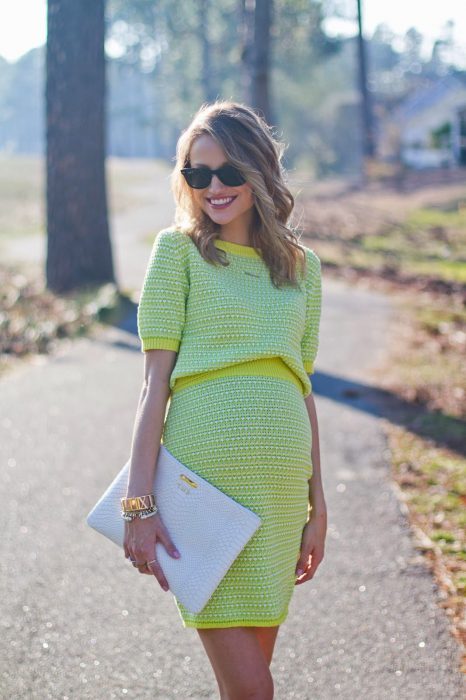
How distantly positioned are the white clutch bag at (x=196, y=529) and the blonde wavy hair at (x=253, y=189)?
2.12ft

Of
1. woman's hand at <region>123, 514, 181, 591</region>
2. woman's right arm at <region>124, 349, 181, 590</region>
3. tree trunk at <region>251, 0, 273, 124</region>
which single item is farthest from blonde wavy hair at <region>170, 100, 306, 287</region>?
tree trunk at <region>251, 0, 273, 124</region>

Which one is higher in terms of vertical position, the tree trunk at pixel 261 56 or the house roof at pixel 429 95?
the house roof at pixel 429 95

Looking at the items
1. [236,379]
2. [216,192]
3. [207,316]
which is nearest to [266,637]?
[236,379]

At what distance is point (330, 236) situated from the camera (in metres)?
21.2

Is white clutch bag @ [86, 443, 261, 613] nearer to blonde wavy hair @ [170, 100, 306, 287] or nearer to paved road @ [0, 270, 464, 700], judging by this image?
blonde wavy hair @ [170, 100, 306, 287]

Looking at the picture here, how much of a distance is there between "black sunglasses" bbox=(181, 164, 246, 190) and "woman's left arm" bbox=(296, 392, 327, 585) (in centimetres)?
77

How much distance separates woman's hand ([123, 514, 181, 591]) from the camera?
2494 mm

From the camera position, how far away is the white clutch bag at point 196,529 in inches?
96.3

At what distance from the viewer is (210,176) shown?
8.96 feet

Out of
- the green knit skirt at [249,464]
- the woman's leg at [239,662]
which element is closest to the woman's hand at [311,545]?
the green knit skirt at [249,464]

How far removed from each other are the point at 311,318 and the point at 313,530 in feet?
2.13

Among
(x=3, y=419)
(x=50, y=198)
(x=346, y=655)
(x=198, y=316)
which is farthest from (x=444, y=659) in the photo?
(x=50, y=198)

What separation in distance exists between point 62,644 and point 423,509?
2.31 m

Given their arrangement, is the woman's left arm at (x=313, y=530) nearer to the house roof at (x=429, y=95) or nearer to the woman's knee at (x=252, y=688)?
the woman's knee at (x=252, y=688)
